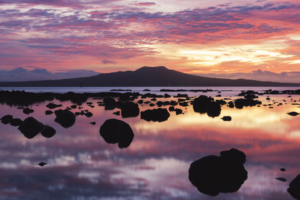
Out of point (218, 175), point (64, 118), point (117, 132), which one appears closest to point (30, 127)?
point (64, 118)

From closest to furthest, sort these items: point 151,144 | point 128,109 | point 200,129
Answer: point 151,144 < point 200,129 < point 128,109

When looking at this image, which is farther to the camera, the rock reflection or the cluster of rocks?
the cluster of rocks

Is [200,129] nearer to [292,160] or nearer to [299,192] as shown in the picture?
[292,160]

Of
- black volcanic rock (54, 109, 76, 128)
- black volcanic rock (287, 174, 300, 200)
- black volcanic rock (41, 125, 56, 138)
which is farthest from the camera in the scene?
black volcanic rock (54, 109, 76, 128)

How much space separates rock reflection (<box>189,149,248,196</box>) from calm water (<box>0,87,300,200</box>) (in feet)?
0.90

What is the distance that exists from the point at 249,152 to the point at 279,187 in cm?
417

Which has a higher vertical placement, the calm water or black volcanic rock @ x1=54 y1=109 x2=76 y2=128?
black volcanic rock @ x1=54 y1=109 x2=76 y2=128

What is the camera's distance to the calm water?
7.71m

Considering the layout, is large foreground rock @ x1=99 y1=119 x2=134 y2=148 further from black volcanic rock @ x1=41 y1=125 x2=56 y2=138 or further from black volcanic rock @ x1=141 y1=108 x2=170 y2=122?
black volcanic rock @ x1=141 y1=108 x2=170 y2=122

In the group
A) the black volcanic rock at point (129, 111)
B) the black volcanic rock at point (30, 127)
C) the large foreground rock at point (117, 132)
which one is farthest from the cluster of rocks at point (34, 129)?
the black volcanic rock at point (129, 111)

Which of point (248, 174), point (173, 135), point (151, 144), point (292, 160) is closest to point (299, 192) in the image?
point (248, 174)

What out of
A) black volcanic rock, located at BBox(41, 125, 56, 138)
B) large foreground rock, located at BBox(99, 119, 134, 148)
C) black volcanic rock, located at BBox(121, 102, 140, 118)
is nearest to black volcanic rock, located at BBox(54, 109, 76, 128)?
black volcanic rock, located at BBox(41, 125, 56, 138)

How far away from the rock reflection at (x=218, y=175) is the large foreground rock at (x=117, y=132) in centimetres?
614

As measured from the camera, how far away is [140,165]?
10.2 meters
